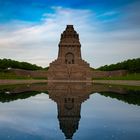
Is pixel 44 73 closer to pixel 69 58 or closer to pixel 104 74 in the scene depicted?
pixel 69 58

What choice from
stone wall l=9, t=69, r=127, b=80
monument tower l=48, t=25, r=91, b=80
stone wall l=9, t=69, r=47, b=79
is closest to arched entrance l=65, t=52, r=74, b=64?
monument tower l=48, t=25, r=91, b=80

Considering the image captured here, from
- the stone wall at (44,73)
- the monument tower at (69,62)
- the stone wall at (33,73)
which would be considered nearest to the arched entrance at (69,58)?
the monument tower at (69,62)

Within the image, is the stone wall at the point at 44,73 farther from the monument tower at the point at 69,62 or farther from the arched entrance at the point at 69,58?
the arched entrance at the point at 69,58

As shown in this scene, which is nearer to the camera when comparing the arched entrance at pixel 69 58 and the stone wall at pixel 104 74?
Result: the stone wall at pixel 104 74

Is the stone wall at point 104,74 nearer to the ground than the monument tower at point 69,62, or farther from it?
nearer to the ground

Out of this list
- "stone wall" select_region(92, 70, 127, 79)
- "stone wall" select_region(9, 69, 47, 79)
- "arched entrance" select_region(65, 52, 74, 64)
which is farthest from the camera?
"arched entrance" select_region(65, 52, 74, 64)

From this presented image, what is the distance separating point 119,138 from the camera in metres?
10.7

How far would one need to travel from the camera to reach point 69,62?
95.7 meters

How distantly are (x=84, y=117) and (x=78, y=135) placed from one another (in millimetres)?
4268

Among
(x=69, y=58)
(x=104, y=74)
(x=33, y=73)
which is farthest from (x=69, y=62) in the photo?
(x=104, y=74)

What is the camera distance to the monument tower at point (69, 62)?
270 feet

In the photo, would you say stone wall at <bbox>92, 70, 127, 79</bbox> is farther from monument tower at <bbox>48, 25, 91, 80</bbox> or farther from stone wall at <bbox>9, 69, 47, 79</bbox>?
stone wall at <bbox>9, 69, 47, 79</bbox>

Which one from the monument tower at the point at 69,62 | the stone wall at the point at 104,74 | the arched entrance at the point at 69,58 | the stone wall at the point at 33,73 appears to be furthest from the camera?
the arched entrance at the point at 69,58

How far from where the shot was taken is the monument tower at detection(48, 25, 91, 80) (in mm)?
82375
